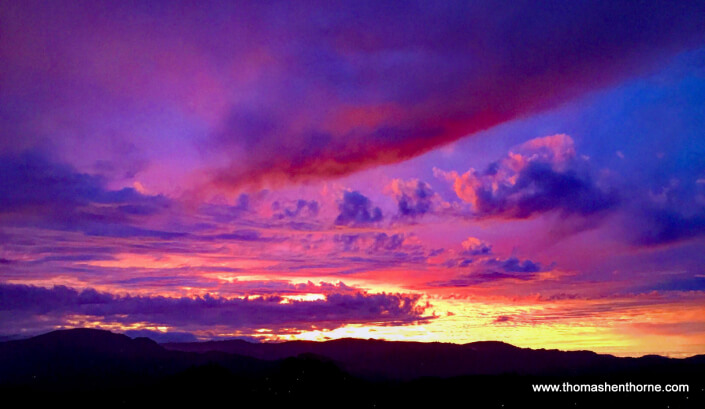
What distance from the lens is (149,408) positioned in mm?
193375


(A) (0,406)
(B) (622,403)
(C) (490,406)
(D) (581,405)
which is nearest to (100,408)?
(A) (0,406)

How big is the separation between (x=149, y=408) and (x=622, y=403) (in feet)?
571

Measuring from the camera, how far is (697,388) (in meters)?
199

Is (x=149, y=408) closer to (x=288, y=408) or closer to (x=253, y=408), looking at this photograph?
(x=253, y=408)

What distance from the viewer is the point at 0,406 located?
196m

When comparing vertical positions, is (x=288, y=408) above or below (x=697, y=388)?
below

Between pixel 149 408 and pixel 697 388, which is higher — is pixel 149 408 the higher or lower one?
the lower one

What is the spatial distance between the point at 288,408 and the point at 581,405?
110 meters

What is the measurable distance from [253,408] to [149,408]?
1474 inches

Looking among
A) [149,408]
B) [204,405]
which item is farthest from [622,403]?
[149,408]

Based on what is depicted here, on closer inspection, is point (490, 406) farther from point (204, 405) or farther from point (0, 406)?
point (0, 406)

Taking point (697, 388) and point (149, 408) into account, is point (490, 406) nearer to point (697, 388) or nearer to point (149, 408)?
point (697, 388)

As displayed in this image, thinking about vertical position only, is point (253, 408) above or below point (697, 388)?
below

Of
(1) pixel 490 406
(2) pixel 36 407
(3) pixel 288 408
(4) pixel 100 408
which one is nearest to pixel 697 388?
(1) pixel 490 406
